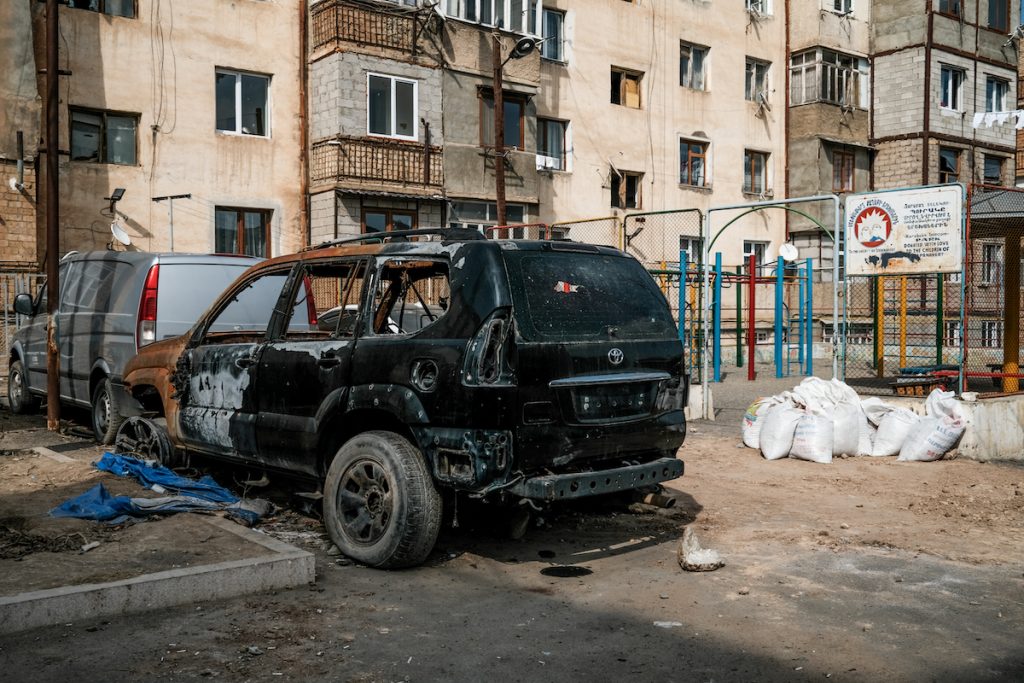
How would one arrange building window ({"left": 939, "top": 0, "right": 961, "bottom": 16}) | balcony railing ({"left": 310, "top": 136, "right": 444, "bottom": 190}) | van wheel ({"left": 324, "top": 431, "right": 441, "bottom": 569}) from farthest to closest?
building window ({"left": 939, "top": 0, "right": 961, "bottom": 16}) < balcony railing ({"left": 310, "top": 136, "right": 444, "bottom": 190}) < van wheel ({"left": 324, "top": 431, "right": 441, "bottom": 569})

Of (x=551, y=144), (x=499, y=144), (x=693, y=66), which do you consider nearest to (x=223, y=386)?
(x=499, y=144)

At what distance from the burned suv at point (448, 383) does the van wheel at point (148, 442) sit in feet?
3.24

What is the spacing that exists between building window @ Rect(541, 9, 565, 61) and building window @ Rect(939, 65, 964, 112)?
590 inches

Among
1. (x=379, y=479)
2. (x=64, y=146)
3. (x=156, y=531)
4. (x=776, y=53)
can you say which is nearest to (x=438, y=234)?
(x=379, y=479)

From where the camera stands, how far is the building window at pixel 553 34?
28.4 m

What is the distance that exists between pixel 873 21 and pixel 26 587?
119ft

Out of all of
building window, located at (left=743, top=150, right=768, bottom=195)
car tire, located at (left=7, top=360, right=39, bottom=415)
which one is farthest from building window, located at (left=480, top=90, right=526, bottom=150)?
car tire, located at (left=7, top=360, right=39, bottom=415)

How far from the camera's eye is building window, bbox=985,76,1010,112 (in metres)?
37.0

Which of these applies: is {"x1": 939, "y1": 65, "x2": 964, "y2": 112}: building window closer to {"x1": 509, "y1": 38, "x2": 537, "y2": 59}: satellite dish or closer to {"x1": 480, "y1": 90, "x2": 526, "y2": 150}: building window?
{"x1": 480, "y1": 90, "x2": 526, "y2": 150}: building window

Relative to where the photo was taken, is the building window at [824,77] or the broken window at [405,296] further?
the building window at [824,77]

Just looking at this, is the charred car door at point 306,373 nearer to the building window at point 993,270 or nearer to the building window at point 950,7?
the building window at point 993,270

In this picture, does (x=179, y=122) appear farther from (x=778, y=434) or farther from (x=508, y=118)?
(x=778, y=434)

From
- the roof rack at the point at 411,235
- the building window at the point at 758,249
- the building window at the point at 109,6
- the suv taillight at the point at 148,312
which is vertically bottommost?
the suv taillight at the point at 148,312

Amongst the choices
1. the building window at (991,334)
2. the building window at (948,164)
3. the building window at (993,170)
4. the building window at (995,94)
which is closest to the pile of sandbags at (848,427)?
the building window at (991,334)
